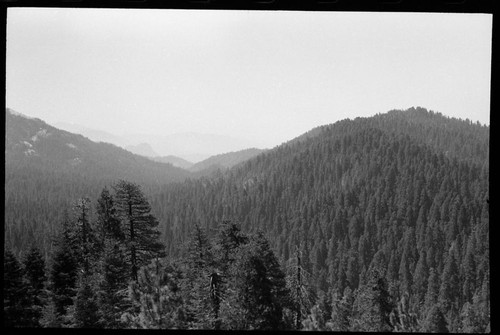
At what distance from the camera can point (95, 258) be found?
1181 centimetres

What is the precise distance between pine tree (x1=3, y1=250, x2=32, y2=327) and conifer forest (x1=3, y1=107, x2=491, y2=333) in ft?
0.14

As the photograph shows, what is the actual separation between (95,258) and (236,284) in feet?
12.6

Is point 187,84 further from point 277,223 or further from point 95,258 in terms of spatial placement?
point 277,223

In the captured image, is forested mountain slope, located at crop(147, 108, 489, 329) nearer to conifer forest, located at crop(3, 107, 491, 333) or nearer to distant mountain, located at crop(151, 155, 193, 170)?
conifer forest, located at crop(3, 107, 491, 333)

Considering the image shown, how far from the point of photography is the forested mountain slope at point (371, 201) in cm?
2727

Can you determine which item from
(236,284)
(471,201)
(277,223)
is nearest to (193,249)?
(236,284)

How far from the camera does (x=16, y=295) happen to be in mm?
9797

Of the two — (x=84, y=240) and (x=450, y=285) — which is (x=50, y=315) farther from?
(x=450, y=285)

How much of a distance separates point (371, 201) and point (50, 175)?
35.1m

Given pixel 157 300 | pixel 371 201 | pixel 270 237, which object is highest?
pixel 157 300

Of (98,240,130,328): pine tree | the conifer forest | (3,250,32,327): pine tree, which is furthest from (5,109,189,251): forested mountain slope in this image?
(98,240,130,328): pine tree

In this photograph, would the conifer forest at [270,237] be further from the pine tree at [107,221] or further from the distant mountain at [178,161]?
the distant mountain at [178,161]

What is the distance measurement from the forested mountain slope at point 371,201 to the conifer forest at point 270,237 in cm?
18

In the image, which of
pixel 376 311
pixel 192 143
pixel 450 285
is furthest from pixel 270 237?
pixel 450 285
